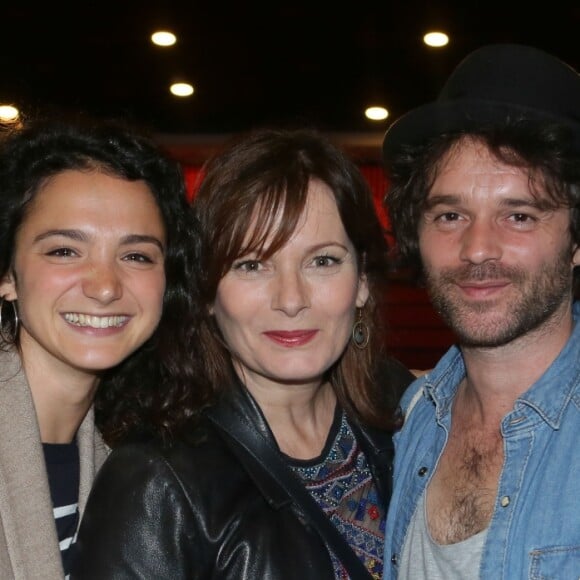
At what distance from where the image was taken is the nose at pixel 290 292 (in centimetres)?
221

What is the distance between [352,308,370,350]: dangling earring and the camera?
2.54 m

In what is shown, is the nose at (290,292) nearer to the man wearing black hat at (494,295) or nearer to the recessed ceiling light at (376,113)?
the man wearing black hat at (494,295)

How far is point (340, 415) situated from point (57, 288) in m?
0.84

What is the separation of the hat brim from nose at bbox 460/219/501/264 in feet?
0.88

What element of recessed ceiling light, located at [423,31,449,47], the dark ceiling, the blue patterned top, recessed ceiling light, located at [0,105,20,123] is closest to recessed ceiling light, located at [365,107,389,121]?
the dark ceiling

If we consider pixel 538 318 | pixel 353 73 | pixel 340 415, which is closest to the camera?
pixel 538 318

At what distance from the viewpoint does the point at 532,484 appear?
6.54ft

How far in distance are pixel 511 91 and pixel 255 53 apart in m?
5.06

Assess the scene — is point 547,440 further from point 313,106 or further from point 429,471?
point 313,106

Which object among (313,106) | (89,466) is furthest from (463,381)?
(313,106)

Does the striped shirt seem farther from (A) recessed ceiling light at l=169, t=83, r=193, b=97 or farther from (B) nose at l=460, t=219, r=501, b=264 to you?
(A) recessed ceiling light at l=169, t=83, r=193, b=97

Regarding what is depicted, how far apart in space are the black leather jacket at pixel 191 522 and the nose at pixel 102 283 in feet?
1.15

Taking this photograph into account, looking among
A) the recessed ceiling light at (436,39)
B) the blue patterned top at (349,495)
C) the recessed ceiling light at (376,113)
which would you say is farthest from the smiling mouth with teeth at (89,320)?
the recessed ceiling light at (376,113)

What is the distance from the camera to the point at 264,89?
Answer: 8.01 meters
